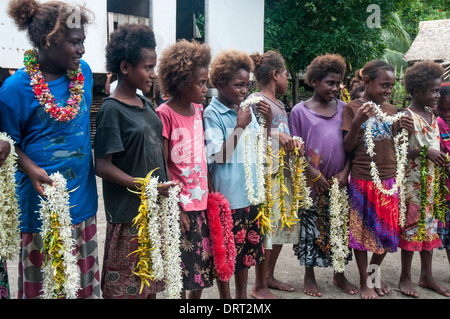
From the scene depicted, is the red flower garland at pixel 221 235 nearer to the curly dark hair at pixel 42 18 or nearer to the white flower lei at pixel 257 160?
the white flower lei at pixel 257 160

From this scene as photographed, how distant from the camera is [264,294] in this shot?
156 inches

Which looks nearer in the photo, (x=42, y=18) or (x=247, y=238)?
(x=42, y=18)

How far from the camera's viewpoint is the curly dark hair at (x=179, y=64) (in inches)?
126

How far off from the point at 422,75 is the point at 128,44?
3.07 m

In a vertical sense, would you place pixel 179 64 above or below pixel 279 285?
above

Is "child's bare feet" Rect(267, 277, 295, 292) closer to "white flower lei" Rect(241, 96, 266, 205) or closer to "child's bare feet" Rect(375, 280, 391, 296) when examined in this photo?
"child's bare feet" Rect(375, 280, 391, 296)

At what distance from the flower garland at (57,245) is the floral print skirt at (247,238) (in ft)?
4.40

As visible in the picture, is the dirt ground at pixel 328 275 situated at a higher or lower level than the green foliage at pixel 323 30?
lower

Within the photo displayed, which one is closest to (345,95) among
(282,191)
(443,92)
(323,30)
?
(443,92)

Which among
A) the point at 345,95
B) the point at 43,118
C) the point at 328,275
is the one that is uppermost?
the point at 345,95

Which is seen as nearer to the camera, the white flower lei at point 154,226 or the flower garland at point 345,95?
the white flower lei at point 154,226

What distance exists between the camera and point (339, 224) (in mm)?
4086

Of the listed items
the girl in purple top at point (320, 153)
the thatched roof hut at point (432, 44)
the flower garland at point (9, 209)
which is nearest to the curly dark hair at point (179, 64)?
the flower garland at point (9, 209)

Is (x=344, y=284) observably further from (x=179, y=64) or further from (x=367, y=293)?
(x=179, y=64)
